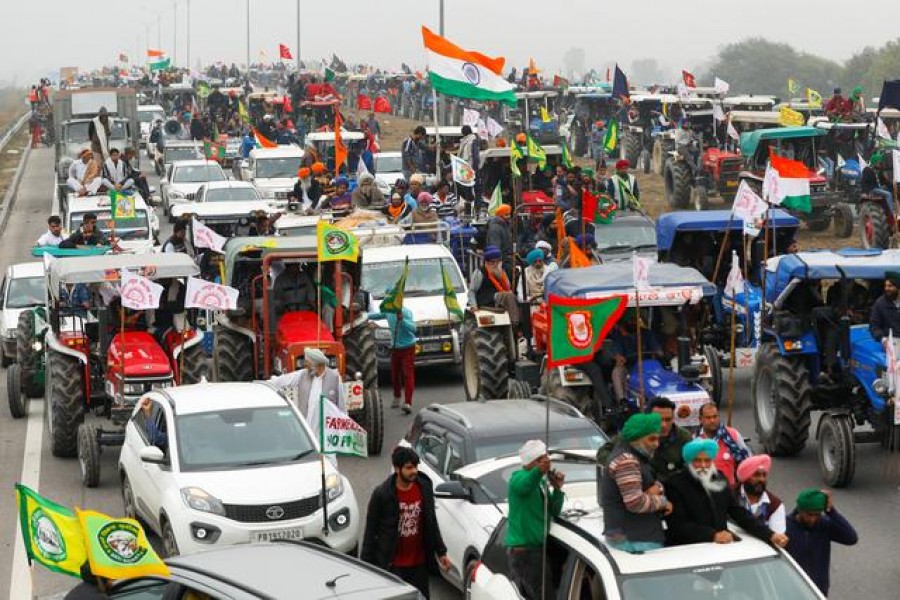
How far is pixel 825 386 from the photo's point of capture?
709 inches

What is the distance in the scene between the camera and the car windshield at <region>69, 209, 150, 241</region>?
3472 centimetres

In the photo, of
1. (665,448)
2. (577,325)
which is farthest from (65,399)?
(665,448)

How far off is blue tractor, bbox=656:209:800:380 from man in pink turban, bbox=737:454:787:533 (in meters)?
10.2

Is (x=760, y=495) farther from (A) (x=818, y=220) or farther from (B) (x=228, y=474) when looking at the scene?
(A) (x=818, y=220)

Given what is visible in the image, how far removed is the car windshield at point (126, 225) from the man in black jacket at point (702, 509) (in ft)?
81.9

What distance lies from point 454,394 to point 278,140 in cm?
3299

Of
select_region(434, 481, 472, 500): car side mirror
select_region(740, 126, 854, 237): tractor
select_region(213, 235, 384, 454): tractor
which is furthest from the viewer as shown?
select_region(740, 126, 854, 237): tractor

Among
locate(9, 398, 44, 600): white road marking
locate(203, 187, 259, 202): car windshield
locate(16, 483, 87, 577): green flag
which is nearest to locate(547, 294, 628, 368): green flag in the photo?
locate(9, 398, 44, 600): white road marking

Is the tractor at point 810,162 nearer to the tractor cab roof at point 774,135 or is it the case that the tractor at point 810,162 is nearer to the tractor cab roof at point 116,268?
the tractor cab roof at point 774,135

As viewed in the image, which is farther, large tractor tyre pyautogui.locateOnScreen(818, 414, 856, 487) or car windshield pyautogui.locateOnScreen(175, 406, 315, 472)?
large tractor tyre pyautogui.locateOnScreen(818, 414, 856, 487)

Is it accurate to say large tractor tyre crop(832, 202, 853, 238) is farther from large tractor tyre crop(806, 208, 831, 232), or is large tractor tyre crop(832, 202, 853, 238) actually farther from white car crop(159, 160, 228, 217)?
white car crop(159, 160, 228, 217)

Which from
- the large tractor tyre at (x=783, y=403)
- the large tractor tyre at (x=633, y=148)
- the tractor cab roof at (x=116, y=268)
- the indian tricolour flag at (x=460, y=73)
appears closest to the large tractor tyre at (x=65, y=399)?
the tractor cab roof at (x=116, y=268)

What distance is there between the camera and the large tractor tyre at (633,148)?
53.3 metres

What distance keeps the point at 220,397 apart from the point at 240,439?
2.47 feet
